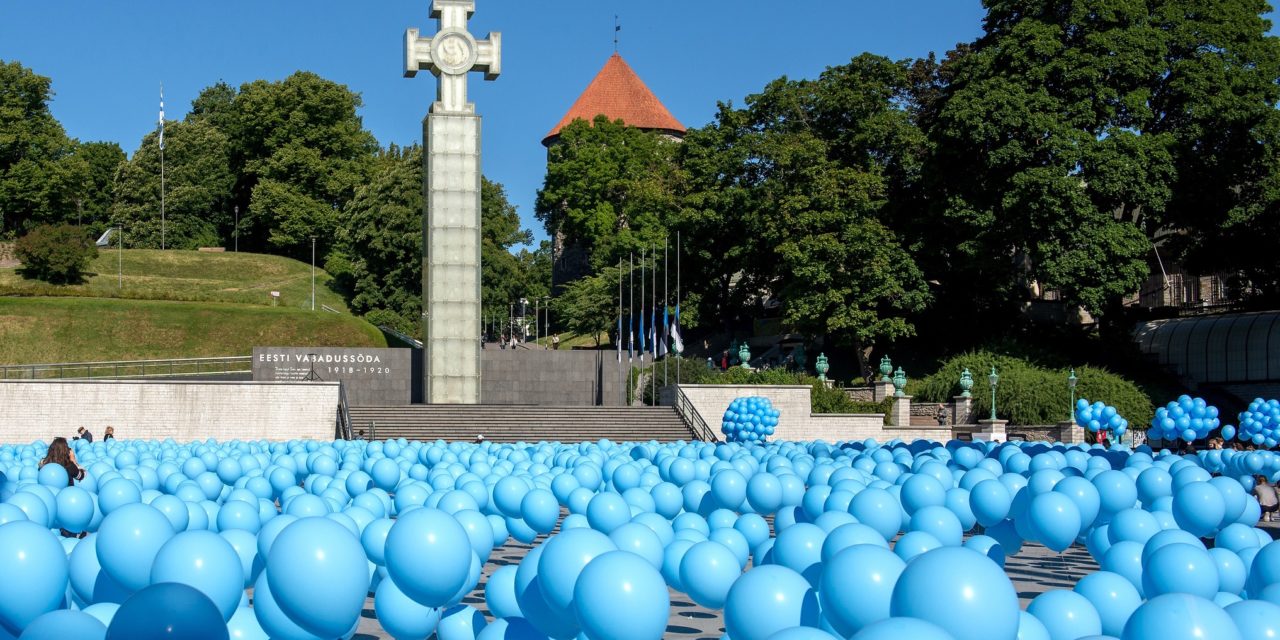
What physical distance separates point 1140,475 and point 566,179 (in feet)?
198

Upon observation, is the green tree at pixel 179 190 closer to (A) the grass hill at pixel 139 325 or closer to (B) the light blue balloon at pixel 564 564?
(A) the grass hill at pixel 139 325

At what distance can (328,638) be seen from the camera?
7895mm

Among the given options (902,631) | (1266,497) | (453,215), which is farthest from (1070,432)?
(902,631)

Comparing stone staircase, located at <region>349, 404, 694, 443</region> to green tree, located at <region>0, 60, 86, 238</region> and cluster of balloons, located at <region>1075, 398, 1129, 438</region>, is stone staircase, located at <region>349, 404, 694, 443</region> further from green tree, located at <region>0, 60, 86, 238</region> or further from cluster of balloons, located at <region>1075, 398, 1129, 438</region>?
green tree, located at <region>0, 60, 86, 238</region>

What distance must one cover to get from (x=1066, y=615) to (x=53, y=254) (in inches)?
2409

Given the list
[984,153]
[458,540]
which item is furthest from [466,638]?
[984,153]

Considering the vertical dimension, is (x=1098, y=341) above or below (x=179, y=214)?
below

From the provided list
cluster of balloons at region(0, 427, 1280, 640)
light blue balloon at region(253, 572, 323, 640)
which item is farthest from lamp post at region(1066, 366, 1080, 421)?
light blue balloon at region(253, 572, 323, 640)

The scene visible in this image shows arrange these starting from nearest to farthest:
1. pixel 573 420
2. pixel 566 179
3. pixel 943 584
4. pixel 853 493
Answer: pixel 943 584 → pixel 853 493 → pixel 573 420 → pixel 566 179

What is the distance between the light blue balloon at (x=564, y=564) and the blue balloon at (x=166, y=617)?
6.30ft

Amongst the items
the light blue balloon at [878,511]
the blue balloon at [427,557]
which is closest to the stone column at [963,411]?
the light blue balloon at [878,511]

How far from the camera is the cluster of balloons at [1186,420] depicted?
2555 centimetres

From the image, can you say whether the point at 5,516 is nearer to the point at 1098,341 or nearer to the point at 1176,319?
the point at 1098,341

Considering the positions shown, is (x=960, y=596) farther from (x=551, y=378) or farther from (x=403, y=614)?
(x=551, y=378)
